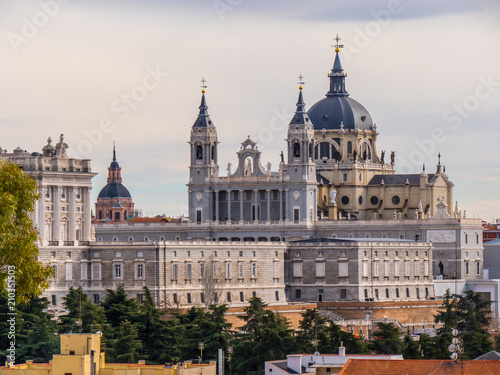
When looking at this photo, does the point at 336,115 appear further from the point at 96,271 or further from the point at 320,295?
the point at 96,271

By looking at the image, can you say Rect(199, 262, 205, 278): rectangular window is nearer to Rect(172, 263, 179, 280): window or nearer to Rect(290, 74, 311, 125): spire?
Rect(172, 263, 179, 280): window

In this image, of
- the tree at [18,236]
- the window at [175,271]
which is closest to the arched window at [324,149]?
the window at [175,271]

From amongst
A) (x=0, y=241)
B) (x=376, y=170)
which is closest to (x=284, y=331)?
(x=0, y=241)

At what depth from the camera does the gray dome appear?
17975cm

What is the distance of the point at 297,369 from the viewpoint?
75062 millimetres

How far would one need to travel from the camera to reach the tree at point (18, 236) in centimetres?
5553

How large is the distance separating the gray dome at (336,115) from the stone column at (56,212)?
51.7 m

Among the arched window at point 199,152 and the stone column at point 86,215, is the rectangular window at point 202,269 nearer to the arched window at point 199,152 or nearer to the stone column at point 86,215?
the stone column at point 86,215

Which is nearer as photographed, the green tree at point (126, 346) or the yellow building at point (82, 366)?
the yellow building at point (82, 366)

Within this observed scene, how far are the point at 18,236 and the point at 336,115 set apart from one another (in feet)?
411

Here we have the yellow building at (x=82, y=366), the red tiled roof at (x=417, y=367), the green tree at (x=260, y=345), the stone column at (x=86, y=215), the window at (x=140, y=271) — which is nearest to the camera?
the yellow building at (x=82, y=366)

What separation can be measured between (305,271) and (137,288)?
20.9 metres

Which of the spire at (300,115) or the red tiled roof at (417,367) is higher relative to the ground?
the spire at (300,115)

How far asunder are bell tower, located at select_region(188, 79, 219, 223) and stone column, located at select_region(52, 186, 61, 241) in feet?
110
